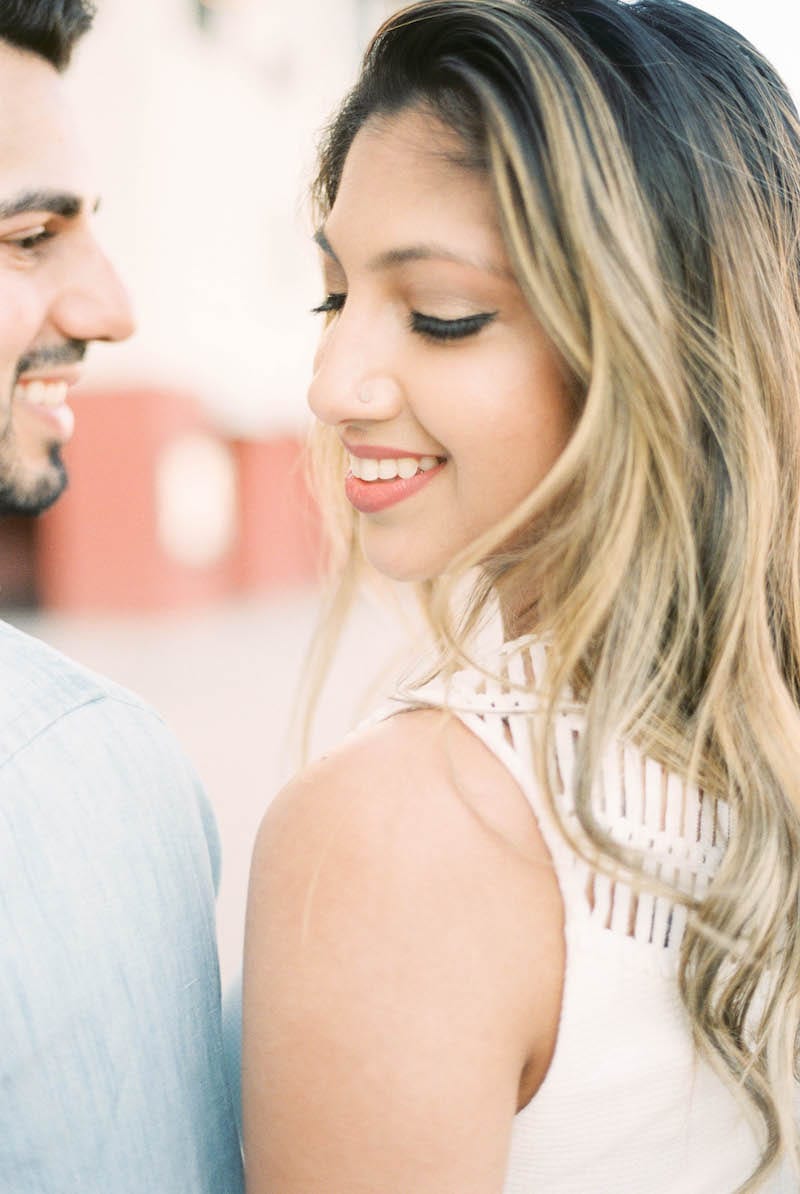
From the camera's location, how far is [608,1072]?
109 cm

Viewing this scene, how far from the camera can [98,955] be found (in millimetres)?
1097

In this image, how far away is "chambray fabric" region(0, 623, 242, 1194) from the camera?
1070 millimetres

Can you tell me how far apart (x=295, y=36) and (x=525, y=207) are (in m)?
13.1

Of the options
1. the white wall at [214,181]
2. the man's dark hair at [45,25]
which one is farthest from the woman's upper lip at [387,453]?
the white wall at [214,181]

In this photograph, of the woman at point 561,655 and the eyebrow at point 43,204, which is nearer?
the woman at point 561,655

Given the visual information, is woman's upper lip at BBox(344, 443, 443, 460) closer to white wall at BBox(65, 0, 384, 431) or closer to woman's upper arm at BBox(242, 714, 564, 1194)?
woman's upper arm at BBox(242, 714, 564, 1194)

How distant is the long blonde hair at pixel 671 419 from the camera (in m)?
A: 1.17

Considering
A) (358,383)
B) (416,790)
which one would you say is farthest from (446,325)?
(416,790)

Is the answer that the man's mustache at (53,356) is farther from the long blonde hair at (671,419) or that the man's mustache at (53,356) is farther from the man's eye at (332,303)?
the long blonde hair at (671,419)

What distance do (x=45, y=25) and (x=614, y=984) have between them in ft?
5.44

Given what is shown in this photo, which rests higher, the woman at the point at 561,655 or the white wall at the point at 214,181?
the white wall at the point at 214,181

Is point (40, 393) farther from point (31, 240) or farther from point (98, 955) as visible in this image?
point (98, 955)

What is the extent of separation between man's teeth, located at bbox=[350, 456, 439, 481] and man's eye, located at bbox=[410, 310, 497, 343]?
0.14 meters

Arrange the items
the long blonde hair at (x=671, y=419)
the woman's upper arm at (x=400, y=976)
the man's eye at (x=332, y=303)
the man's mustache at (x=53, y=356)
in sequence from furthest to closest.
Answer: the man's mustache at (x=53, y=356) < the man's eye at (x=332, y=303) < the long blonde hair at (x=671, y=419) < the woman's upper arm at (x=400, y=976)
